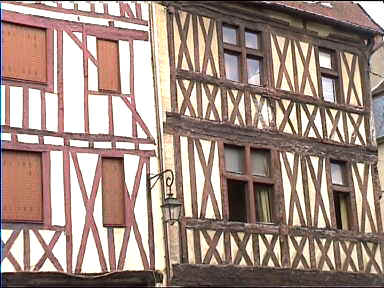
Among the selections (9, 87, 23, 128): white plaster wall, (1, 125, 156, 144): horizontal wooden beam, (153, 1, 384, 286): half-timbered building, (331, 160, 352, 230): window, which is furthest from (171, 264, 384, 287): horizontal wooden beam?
(9, 87, 23, 128): white plaster wall

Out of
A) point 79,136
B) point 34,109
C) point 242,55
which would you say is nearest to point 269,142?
point 242,55

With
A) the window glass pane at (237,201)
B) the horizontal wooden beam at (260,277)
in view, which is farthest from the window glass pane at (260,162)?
the horizontal wooden beam at (260,277)

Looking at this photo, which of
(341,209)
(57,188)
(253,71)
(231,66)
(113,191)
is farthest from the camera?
(341,209)

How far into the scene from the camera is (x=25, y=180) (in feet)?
39.5

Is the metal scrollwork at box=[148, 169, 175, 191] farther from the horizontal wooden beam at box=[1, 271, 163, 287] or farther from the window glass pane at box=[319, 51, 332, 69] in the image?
the window glass pane at box=[319, 51, 332, 69]

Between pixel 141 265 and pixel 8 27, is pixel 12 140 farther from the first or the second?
pixel 141 265

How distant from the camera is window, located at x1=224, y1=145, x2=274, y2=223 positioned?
14.0 metres

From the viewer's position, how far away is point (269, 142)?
14594 mm

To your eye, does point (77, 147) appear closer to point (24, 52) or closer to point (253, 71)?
point (24, 52)

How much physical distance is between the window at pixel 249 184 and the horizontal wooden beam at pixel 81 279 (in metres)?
2.15

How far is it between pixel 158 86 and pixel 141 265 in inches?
120

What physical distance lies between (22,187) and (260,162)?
4.67m

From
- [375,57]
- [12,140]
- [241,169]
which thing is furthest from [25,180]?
[375,57]

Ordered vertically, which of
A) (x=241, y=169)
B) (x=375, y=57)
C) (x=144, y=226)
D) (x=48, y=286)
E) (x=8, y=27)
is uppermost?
(x=375, y=57)
